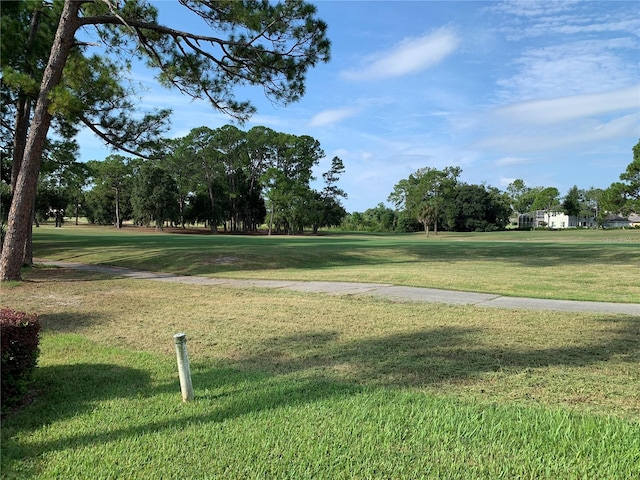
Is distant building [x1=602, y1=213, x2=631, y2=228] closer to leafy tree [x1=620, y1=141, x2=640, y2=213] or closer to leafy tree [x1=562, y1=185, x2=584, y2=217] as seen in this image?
leafy tree [x1=562, y1=185, x2=584, y2=217]

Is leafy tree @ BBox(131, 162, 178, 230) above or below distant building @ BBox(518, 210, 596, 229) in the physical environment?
above

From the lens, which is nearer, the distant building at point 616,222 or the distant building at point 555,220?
the distant building at point 555,220

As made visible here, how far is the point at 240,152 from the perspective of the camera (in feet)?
220

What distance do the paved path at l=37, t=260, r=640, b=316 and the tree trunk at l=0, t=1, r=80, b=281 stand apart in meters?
3.23

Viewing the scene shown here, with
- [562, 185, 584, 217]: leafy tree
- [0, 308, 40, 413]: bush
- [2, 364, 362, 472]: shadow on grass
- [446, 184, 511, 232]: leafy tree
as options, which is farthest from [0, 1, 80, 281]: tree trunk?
[562, 185, 584, 217]: leafy tree

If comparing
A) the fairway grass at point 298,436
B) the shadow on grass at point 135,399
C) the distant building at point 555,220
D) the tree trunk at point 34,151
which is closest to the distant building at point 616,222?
the distant building at point 555,220

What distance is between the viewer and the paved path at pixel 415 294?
8234 mm

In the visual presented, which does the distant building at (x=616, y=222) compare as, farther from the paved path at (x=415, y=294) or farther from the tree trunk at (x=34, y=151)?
the tree trunk at (x=34, y=151)

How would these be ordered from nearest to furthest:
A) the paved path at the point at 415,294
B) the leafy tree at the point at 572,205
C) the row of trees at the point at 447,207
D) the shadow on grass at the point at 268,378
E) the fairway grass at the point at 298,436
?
the fairway grass at the point at 298,436, the shadow on grass at the point at 268,378, the paved path at the point at 415,294, the row of trees at the point at 447,207, the leafy tree at the point at 572,205

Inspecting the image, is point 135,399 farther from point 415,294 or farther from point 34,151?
point 34,151

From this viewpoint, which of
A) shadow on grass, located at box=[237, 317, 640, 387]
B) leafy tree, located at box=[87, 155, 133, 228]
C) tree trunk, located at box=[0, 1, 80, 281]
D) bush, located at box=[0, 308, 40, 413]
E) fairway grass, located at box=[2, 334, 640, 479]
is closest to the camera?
fairway grass, located at box=[2, 334, 640, 479]

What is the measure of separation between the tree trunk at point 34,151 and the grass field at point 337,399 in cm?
547

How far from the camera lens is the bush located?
12.4ft

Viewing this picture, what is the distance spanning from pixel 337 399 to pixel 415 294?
6.44m
